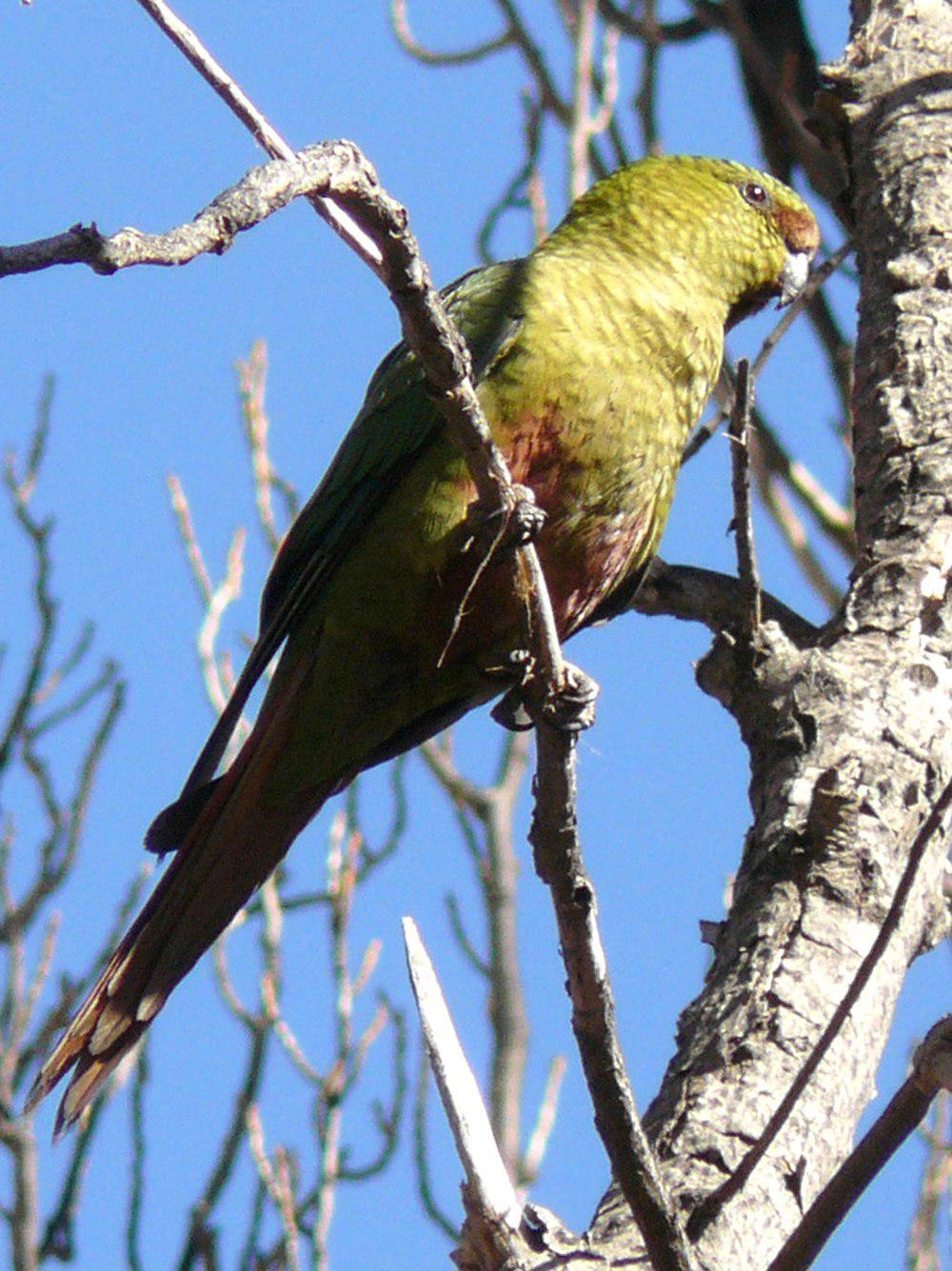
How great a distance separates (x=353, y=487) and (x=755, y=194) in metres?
1.46

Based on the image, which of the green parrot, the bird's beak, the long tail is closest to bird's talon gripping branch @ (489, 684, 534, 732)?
the green parrot

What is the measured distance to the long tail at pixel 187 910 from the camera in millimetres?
2918

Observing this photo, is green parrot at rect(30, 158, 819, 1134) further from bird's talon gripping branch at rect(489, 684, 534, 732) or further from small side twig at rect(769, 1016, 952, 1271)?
small side twig at rect(769, 1016, 952, 1271)

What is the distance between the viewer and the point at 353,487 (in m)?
3.27

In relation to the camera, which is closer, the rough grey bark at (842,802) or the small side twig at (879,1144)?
the small side twig at (879,1144)

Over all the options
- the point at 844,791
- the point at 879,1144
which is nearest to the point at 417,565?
the point at 844,791

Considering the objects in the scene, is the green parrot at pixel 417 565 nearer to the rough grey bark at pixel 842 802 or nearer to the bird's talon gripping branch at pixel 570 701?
the rough grey bark at pixel 842 802

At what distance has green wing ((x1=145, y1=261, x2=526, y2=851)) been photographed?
10.3 ft

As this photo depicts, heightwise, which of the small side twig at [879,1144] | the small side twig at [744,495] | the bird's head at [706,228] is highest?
the bird's head at [706,228]

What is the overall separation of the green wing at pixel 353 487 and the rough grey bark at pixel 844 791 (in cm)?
76

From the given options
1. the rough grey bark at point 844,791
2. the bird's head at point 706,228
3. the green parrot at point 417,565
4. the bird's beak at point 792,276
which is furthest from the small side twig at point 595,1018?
the bird's beak at point 792,276

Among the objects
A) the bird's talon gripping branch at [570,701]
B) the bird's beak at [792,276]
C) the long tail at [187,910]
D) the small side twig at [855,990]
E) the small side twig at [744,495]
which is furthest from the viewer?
the bird's beak at [792,276]

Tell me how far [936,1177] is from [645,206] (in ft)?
9.22

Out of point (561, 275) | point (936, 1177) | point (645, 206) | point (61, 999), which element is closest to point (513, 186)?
point (645, 206)
